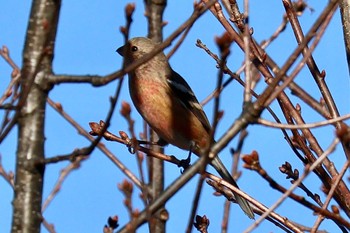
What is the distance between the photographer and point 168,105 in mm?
5656

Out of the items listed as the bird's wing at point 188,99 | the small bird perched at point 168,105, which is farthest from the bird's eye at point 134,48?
the bird's wing at point 188,99

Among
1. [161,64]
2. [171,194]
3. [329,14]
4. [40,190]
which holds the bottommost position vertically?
[171,194]

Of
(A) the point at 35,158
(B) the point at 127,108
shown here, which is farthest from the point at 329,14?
(A) the point at 35,158

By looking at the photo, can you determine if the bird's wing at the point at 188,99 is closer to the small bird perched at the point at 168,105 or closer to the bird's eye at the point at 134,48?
the small bird perched at the point at 168,105

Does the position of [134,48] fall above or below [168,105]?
above

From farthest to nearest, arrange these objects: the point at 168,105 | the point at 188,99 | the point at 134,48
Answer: the point at 134,48, the point at 188,99, the point at 168,105

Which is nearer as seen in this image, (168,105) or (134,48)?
(168,105)

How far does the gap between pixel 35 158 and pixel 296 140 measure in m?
1.66

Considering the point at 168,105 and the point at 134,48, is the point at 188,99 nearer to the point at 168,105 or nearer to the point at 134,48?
the point at 168,105

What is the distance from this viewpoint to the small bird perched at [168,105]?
5527 millimetres

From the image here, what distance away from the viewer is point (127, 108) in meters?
2.46

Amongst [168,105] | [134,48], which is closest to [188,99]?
[168,105]

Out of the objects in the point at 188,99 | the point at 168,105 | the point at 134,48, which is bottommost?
the point at 168,105

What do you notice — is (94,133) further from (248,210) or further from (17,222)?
(17,222)
